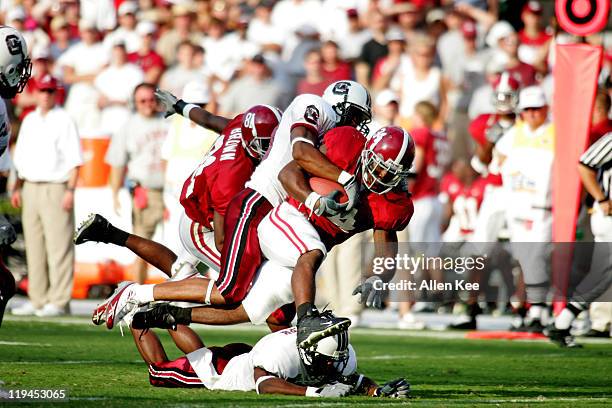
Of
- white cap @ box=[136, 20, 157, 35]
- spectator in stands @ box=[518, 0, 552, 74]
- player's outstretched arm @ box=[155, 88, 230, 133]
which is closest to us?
player's outstretched arm @ box=[155, 88, 230, 133]

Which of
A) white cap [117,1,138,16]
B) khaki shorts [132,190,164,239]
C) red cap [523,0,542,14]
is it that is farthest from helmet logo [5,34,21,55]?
white cap [117,1,138,16]

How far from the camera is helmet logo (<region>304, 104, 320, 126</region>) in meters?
7.78

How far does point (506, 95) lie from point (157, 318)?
20.4 feet

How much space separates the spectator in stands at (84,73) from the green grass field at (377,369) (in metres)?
4.46

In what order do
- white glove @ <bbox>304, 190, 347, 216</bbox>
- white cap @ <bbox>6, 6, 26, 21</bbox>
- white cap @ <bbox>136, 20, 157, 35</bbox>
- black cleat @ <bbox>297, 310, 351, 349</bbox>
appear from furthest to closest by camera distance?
white cap @ <bbox>6, 6, 26, 21</bbox> < white cap @ <bbox>136, 20, 157, 35</bbox> < white glove @ <bbox>304, 190, 347, 216</bbox> < black cleat @ <bbox>297, 310, 351, 349</bbox>

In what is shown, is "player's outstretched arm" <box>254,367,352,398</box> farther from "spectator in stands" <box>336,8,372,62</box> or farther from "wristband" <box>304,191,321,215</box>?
"spectator in stands" <box>336,8,372,62</box>

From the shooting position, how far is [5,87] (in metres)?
7.16

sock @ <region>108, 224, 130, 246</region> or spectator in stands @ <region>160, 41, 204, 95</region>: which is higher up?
spectator in stands @ <region>160, 41, 204, 95</region>

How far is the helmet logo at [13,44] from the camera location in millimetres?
7156

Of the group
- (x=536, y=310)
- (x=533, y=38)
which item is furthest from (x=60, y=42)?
(x=536, y=310)

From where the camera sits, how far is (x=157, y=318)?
7.57 meters

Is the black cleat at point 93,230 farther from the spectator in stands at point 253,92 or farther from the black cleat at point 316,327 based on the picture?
the spectator in stands at point 253,92

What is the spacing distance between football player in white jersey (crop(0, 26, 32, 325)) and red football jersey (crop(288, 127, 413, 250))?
1.67 meters

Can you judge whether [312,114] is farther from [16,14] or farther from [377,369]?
[16,14]
